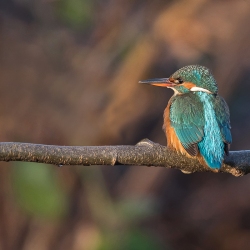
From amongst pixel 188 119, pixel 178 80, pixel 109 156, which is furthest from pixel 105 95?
pixel 109 156

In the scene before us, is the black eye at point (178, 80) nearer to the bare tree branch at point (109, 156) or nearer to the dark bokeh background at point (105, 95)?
the bare tree branch at point (109, 156)

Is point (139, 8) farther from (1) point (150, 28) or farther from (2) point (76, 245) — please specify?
(2) point (76, 245)

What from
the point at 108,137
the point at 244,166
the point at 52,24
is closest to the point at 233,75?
the point at 108,137

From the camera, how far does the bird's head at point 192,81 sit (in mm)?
3123

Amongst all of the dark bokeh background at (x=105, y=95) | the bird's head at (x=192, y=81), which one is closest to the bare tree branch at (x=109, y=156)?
the bird's head at (x=192, y=81)

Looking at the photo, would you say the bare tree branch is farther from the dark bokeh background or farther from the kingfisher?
the dark bokeh background

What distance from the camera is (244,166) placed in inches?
105

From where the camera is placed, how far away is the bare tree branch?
2.23 meters

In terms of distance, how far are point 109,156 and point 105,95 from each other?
2.38 metres

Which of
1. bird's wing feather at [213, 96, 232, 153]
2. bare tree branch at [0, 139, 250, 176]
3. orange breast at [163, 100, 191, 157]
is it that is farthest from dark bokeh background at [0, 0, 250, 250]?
bare tree branch at [0, 139, 250, 176]

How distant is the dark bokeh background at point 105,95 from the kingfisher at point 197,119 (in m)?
1.33

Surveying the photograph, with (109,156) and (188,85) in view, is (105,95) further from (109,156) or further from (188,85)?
(109,156)

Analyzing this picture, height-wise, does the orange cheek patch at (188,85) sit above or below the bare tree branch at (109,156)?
above

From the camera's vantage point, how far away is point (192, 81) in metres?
3.16
